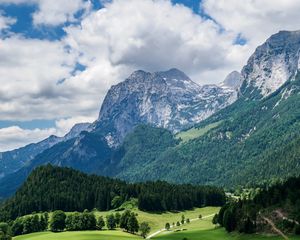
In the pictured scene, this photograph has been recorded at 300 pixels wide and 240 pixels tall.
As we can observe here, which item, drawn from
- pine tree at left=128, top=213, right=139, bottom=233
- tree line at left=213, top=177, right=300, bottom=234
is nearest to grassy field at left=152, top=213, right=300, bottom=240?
tree line at left=213, top=177, right=300, bottom=234

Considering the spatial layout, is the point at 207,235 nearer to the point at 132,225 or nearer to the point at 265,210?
the point at 265,210

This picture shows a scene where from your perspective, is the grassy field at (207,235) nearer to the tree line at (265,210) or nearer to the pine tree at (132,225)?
the tree line at (265,210)

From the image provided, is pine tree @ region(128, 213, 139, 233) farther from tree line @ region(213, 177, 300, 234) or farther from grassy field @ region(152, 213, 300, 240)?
tree line @ region(213, 177, 300, 234)

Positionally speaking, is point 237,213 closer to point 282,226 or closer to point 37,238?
point 282,226

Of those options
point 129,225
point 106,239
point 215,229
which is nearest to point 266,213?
point 215,229

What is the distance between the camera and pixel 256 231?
143750 mm

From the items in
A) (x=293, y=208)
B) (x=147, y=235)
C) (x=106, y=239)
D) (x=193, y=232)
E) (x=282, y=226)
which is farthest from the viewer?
(x=147, y=235)

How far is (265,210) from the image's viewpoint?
152875 millimetres

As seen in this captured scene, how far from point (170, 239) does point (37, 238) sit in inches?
2100

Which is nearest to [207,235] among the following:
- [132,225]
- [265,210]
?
[265,210]

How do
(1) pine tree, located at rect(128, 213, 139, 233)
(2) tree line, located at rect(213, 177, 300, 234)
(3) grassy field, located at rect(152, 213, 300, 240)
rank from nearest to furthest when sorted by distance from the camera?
(2) tree line, located at rect(213, 177, 300, 234) → (3) grassy field, located at rect(152, 213, 300, 240) → (1) pine tree, located at rect(128, 213, 139, 233)

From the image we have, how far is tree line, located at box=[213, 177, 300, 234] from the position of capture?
448ft

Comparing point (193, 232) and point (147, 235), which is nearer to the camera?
point (193, 232)

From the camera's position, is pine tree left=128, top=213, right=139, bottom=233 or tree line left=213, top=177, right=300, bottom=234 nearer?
tree line left=213, top=177, right=300, bottom=234
